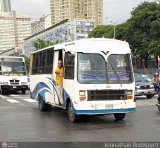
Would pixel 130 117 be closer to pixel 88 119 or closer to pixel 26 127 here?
pixel 88 119

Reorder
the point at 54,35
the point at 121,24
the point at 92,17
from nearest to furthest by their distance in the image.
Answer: the point at 121,24
the point at 54,35
the point at 92,17

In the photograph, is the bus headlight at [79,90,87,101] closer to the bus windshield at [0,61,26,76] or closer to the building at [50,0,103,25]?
the bus windshield at [0,61,26,76]

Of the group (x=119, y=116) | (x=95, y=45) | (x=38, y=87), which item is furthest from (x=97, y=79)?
(x=38, y=87)

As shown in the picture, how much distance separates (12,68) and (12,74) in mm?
460

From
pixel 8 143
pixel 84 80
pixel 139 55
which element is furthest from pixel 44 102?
pixel 139 55

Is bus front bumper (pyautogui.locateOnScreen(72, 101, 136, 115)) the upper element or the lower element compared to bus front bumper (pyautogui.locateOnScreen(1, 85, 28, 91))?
upper

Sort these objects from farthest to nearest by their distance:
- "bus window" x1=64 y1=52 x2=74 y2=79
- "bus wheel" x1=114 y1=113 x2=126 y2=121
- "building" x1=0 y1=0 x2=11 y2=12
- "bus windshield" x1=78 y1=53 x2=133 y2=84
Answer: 1. "building" x1=0 y1=0 x2=11 y2=12
2. "bus wheel" x1=114 y1=113 x2=126 y2=121
3. "bus window" x1=64 y1=52 x2=74 y2=79
4. "bus windshield" x1=78 y1=53 x2=133 y2=84

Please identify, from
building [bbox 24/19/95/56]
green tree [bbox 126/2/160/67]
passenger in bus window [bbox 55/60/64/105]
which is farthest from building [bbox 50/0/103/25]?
passenger in bus window [bbox 55/60/64/105]

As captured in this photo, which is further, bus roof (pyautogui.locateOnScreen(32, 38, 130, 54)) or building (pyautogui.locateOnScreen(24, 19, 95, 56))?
building (pyautogui.locateOnScreen(24, 19, 95, 56))

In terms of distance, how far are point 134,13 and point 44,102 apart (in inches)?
2098

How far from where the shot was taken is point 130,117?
1450cm

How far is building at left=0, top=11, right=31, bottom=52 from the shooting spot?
542 ft

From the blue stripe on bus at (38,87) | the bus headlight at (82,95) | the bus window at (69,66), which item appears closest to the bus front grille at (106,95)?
the bus headlight at (82,95)

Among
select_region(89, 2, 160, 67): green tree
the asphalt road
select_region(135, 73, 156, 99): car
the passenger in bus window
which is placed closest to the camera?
the asphalt road
